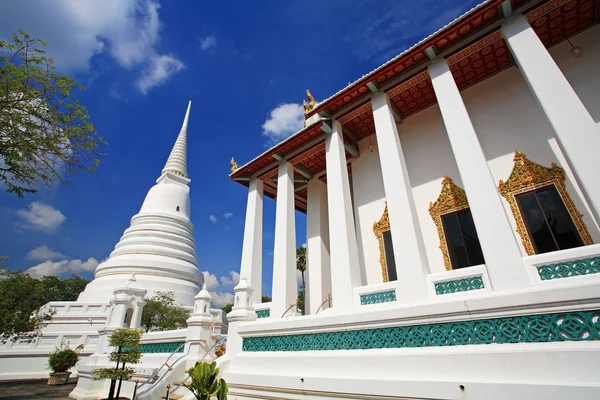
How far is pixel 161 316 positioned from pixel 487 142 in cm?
1726

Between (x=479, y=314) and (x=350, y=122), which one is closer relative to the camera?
(x=479, y=314)

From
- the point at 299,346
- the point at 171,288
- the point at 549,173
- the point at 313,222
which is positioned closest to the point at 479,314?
the point at 299,346

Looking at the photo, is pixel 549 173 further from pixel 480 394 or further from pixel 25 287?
pixel 25 287

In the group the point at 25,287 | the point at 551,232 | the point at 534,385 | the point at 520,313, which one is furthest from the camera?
the point at 25,287

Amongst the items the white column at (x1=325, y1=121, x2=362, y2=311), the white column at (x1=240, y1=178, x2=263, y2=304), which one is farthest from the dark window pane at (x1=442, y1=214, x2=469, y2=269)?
the white column at (x1=240, y1=178, x2=263, y2=304)

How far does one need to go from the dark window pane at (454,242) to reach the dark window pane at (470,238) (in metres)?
0.09

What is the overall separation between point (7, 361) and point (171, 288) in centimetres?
798

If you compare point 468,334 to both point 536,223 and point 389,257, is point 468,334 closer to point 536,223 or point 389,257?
point 536,223

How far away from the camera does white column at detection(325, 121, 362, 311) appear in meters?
6.63

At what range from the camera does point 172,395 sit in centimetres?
641

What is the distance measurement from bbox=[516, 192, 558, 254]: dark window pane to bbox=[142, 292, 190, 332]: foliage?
16285 mm

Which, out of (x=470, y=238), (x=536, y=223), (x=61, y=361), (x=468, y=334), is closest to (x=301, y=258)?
(x=61, y=361)

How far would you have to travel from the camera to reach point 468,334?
4.02 meters

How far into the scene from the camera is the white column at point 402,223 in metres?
5.53
